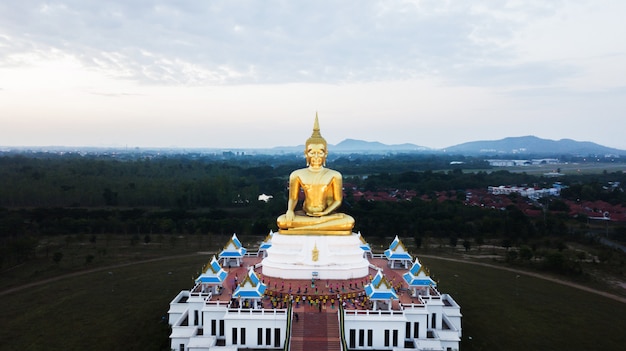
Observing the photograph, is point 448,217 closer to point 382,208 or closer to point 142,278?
point 382,208

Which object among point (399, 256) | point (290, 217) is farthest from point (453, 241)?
point (290, 217)

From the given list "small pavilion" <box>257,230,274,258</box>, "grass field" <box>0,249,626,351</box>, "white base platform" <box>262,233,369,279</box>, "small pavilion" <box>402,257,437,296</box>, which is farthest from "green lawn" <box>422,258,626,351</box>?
"small pavilion" <box>257,230,274,258</box>

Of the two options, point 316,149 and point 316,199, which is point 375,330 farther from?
point 316,149

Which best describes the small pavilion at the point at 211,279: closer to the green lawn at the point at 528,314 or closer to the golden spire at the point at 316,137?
the golden spire at the point at 316,137

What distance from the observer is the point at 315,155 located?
2558cm

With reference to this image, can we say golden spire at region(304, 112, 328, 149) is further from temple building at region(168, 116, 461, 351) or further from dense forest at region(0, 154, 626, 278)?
dense forest at region(0, 154, 626, 278)

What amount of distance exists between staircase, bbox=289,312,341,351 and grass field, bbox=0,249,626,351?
6860 millimetres

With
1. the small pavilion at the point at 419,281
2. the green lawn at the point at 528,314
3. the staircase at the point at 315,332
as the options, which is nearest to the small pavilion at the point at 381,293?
the staircase at the point at 315,332

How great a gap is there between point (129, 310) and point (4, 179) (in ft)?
173

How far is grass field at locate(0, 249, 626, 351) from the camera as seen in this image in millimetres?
21531

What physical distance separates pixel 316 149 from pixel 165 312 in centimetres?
1252

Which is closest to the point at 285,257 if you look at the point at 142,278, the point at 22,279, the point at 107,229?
the point at 142,278

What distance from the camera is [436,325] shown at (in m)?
21.6

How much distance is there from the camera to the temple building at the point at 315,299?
63.6 feet
